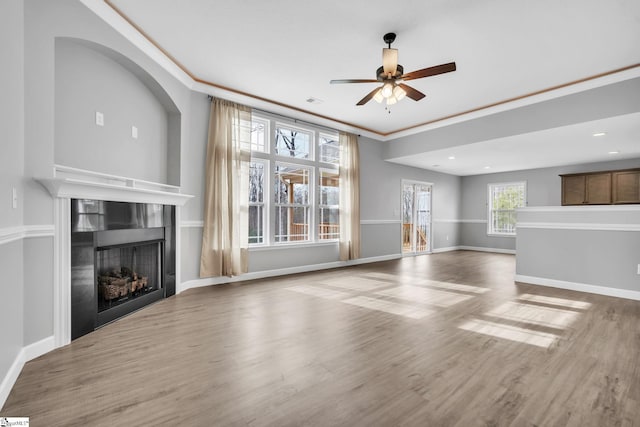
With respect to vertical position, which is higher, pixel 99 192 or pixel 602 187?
pixel 602 187

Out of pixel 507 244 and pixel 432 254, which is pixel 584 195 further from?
pixel 432 254

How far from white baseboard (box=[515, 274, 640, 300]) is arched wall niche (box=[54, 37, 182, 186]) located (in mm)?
5632

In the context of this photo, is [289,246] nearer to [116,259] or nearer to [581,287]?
[116,259]

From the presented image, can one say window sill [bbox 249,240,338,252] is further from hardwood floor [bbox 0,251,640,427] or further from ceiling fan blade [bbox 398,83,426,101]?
ceiling fan blade [bbox 398,83,426,101]

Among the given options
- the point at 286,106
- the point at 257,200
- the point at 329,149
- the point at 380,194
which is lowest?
the point at 257,200

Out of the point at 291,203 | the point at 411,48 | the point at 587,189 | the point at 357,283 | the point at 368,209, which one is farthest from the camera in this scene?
the point at 587,189

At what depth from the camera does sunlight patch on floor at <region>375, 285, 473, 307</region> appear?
3.76 metres

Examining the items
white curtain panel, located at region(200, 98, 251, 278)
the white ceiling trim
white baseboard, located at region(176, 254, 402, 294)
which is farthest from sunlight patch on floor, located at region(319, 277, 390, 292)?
the white ceiling trim

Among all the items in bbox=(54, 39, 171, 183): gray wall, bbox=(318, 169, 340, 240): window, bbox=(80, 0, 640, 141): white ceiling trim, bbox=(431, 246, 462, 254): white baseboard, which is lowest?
bbox=(431, 246, 462, 254): white baseboard

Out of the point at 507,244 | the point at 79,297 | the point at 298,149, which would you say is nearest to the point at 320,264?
the point at 298,149

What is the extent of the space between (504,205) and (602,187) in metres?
2.42

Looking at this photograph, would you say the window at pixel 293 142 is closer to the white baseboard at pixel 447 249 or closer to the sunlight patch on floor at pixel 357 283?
the sunlight patch on floor at pixel 357 283

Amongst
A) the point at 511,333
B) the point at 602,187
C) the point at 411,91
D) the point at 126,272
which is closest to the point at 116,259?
the point at 126,272

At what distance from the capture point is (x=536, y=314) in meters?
3.27
